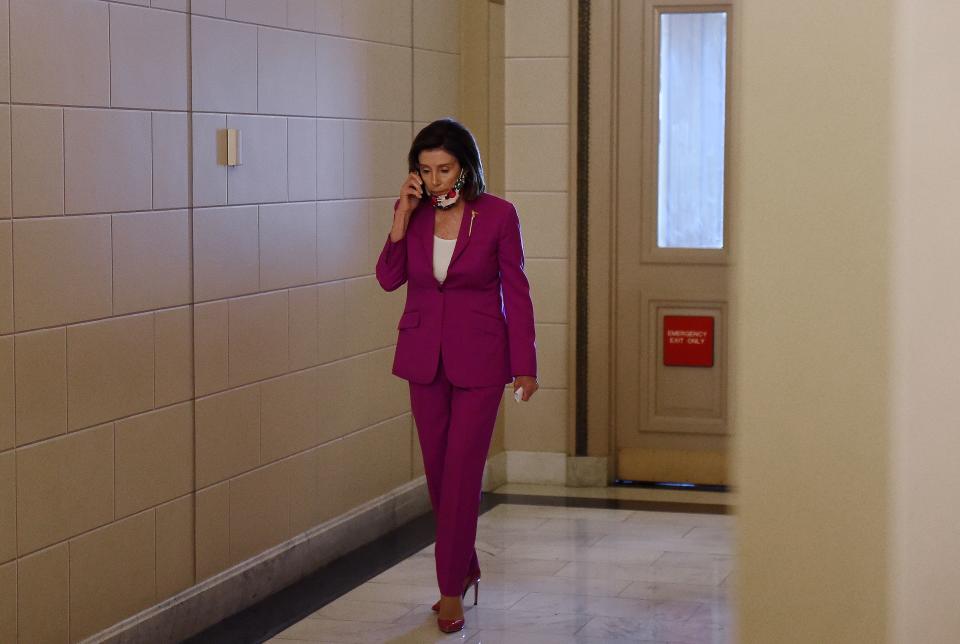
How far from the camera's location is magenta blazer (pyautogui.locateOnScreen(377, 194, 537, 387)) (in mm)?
4309

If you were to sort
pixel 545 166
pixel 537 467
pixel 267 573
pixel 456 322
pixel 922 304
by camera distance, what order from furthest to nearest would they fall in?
pixel 537 467
pixel 545 166
pixel 267 573
pixel 456 322
pixel 922 304

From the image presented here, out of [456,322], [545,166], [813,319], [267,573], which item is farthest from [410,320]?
[813,319]

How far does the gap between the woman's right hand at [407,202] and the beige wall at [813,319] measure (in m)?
3.10

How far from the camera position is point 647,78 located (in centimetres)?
665

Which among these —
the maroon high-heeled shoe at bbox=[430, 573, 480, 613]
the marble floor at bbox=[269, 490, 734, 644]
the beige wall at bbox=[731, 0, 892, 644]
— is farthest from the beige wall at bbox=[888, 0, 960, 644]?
the maroon high-heeled shoe at bbox=[430, 573, 480, 613]

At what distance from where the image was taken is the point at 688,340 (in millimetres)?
6730

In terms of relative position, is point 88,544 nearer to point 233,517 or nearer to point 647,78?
point 233,517

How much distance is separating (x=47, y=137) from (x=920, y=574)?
289cm

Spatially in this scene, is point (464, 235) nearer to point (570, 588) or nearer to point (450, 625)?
point (450, 625)

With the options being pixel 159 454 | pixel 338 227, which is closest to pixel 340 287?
pixel 338 227

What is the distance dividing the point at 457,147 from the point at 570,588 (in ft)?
5.70

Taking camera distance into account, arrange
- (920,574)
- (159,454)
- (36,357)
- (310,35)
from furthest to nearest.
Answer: (310,35) < (159,454) < (36,357) < (920,574)

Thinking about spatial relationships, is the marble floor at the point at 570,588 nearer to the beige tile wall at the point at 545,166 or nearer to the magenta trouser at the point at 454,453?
the magenta trouser at the point at 454,453

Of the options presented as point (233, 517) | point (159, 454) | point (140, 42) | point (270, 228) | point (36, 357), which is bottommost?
point (233, 517)
